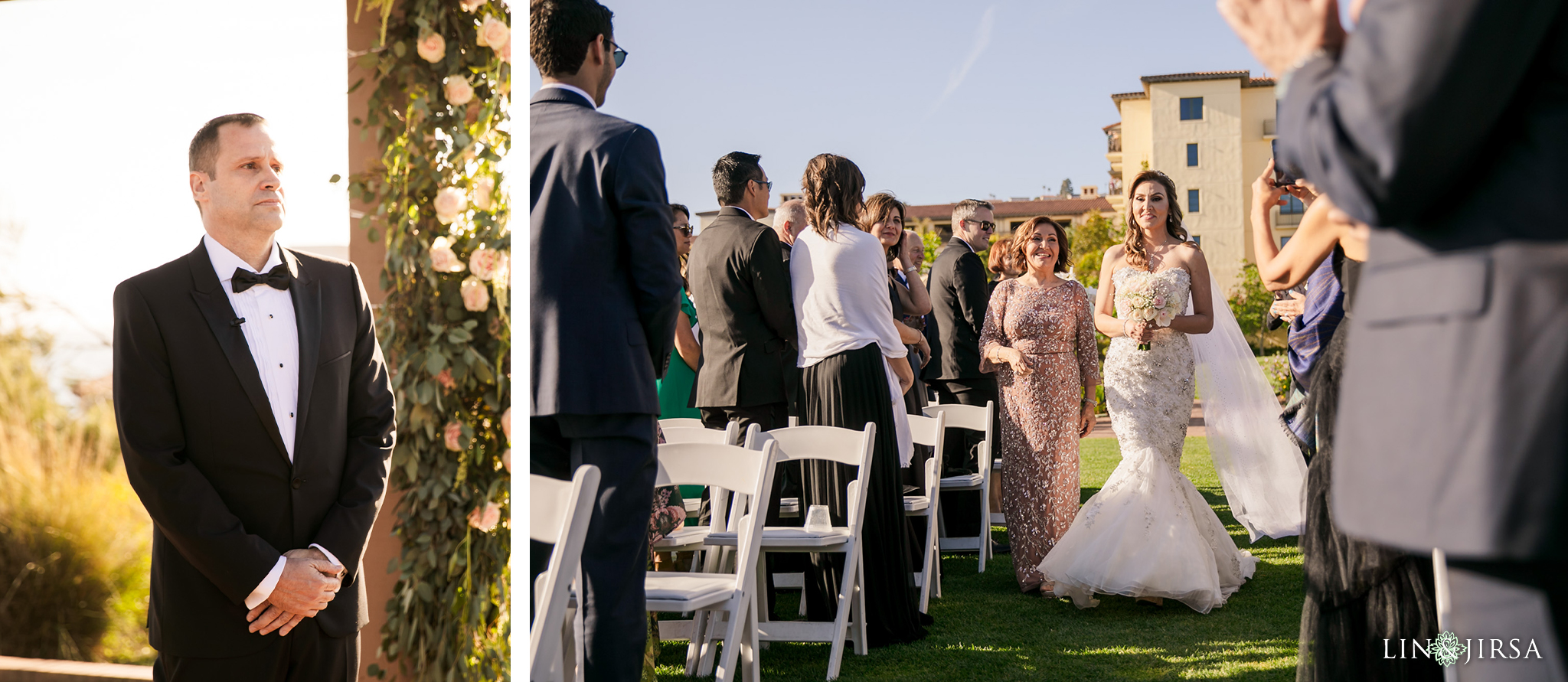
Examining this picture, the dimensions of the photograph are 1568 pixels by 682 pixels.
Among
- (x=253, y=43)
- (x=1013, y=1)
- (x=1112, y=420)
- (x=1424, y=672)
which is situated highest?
(x=1013, y=1)

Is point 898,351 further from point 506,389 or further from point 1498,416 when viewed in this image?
point 1498,416

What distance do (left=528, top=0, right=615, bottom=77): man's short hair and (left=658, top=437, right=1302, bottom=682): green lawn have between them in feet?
7.87

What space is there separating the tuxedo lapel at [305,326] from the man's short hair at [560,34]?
2.43ft

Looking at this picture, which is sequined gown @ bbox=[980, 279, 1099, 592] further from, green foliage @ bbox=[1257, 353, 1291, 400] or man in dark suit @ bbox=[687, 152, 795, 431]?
man in dark suit @ bbox=[687, 152, 795, 431]

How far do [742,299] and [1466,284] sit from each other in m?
3.42

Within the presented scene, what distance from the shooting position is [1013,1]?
9.96ft

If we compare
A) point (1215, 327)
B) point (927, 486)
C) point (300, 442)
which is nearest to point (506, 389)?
point (300, 442)

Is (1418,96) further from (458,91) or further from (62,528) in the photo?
(62,528)

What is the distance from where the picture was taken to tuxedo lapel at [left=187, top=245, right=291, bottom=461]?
2.17 meters

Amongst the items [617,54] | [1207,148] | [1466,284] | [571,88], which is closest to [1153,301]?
[1207,148]

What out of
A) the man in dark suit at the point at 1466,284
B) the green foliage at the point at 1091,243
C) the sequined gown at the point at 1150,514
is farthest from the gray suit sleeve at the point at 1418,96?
the green foliage at the point at 1091,243

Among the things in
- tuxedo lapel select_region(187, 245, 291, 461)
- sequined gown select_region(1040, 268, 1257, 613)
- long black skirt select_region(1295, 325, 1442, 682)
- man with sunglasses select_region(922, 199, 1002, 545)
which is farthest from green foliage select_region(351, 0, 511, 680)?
man with sunglasses select_region(922, 199, 1002, 545)

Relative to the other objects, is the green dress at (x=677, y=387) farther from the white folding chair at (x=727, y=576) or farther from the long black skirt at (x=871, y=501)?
the white folding chair at (x=727, y=576)

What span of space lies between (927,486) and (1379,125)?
379 centimetres
